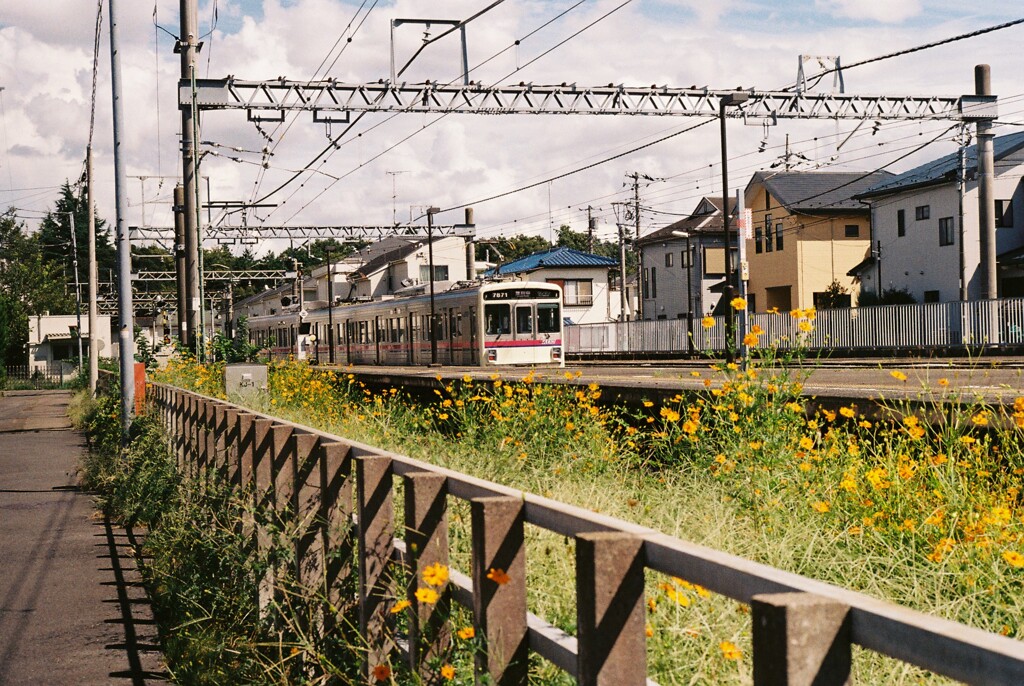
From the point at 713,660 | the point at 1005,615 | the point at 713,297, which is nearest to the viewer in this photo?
the point at 713,660

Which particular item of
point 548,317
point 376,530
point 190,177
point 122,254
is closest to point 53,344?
point 548,317

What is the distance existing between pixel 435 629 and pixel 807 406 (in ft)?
17.6

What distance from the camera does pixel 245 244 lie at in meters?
42.5

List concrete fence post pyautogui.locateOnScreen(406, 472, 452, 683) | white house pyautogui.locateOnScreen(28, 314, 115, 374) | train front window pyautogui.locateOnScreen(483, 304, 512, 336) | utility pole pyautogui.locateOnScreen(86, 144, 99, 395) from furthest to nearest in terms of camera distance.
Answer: white house pyautogui.locateOnScreen(28, 314, 115, 374) → utility pole pyautogui.locateOnScreen(86, 144, 99, 395) → train front window pyautogui.locateOnScreen(483, 304, 512, 336) → concrete fence post pyautogui.locateOnScreen(406, 472, 452, 683)

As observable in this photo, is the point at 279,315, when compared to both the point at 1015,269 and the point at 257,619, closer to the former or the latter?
the point at 1015,269

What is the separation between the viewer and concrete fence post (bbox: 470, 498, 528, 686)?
2.92m

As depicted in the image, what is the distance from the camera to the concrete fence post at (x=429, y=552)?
3.44 meters

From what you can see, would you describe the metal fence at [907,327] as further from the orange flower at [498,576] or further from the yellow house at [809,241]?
the orange flower at [498,576]

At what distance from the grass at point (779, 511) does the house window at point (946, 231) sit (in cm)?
3793

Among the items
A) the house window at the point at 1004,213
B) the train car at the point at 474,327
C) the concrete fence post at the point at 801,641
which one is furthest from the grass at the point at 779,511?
the house window at the point at 1004,213

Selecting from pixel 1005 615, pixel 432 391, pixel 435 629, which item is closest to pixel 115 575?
pixel 435 629

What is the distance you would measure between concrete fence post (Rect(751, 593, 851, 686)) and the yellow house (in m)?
51.2

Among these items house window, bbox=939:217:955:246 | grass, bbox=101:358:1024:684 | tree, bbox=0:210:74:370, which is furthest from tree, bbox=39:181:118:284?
grass, bbox=101:358:1024:684

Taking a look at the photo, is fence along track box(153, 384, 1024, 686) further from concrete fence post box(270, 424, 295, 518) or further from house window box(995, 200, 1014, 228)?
house window box(995, 200, 1014, 228)
